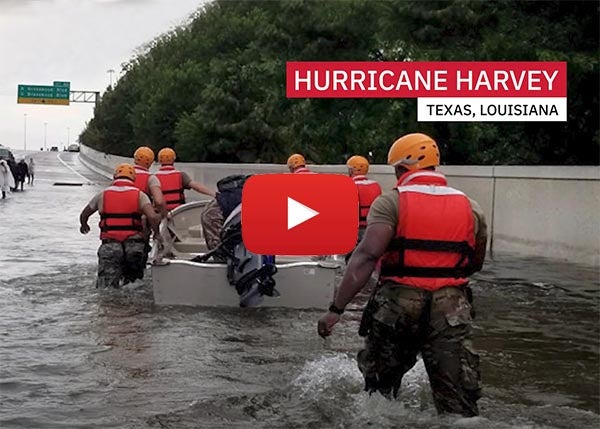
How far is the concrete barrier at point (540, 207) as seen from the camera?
1738 cm

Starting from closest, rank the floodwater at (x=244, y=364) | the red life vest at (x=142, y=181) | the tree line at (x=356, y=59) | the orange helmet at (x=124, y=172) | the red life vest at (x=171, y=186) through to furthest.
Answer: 1. the floodwater at (x=244, y=364)
2. the orange helmet at (x=124, y=172)
3. the red life vest at (x=142, y=181)
4. the red life vest at (x=171, y=186)
5. the tree line at (x=356, y=59)

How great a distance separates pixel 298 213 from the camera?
9906 millimetres

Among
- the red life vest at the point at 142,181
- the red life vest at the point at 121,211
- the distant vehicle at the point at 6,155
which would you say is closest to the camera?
the red life vest at the point at 121,211

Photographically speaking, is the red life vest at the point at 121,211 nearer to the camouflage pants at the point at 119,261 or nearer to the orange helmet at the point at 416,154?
the camouflage pants at the point at 119,261

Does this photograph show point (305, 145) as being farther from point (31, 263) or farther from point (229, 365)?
point (229, 365)

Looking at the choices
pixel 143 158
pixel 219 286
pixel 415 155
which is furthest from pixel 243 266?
pixel 415 155

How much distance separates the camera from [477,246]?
6.62m

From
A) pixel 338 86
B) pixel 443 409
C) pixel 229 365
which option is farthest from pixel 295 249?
pixel 338 86

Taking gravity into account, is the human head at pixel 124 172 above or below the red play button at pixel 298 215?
above

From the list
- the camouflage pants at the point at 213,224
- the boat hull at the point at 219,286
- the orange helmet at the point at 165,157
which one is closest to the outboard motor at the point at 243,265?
the boat hull at the point at 219,286

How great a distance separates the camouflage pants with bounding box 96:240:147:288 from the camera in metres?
12.9

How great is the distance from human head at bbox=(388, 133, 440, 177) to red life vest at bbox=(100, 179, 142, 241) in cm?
653

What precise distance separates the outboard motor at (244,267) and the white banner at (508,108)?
909 cm

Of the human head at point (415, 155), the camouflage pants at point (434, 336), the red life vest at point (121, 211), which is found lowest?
the camouflage pants at point (434, 336)
